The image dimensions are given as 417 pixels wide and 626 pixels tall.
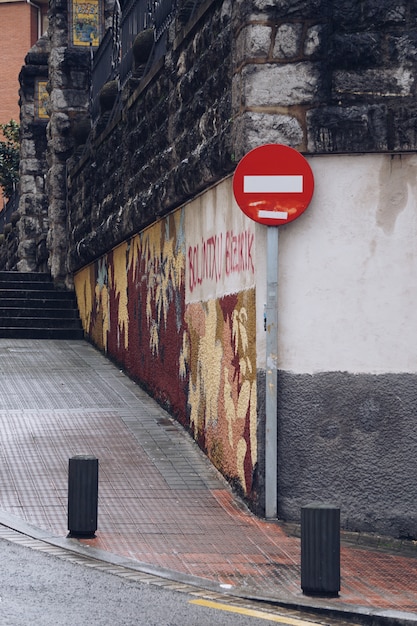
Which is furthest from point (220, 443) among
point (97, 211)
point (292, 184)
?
point (97, 211)

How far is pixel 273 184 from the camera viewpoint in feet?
34.7

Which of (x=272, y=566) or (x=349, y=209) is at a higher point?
(x=349, y=209)

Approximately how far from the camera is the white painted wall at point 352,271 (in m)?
10.6

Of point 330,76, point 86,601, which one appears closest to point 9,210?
point 330,76

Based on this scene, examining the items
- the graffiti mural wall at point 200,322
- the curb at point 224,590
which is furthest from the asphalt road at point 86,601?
the graffiti mural wall at point 200,322

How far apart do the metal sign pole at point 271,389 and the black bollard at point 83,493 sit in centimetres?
164

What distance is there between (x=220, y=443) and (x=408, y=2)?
4.28 m

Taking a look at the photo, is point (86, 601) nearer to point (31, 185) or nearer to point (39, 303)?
point (39, 303)

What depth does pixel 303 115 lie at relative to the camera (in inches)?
425

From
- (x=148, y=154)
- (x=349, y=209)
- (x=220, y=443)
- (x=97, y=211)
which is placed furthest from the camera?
(x=97, y=211)

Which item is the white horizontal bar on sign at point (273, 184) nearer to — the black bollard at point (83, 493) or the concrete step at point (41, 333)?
the black bollard at point (83, 493)

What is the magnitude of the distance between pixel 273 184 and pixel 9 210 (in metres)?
23.3

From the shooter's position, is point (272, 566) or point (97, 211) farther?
point (97, 211)

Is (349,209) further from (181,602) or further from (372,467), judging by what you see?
(181,602)
